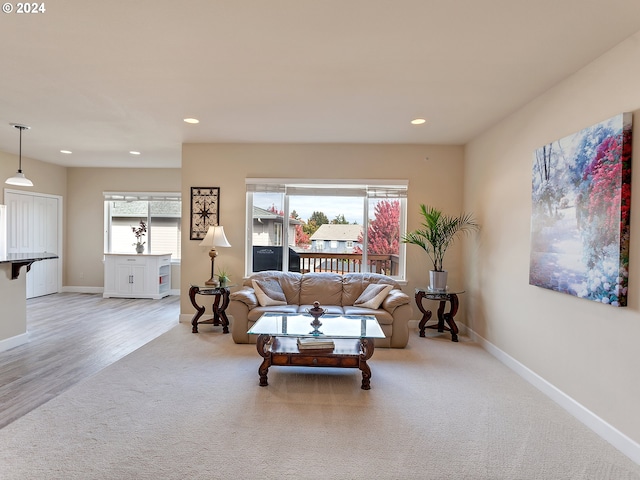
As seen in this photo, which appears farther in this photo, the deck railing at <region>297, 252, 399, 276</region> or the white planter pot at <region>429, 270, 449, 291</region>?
the deck railing at <region>297, 252, 399, 276</region>

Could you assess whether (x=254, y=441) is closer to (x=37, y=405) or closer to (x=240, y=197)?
(x=37, y=405)

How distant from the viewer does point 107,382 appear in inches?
119

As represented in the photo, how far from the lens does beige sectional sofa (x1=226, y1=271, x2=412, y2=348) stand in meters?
4.11

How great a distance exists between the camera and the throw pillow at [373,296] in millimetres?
4316

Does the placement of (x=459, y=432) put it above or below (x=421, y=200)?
below

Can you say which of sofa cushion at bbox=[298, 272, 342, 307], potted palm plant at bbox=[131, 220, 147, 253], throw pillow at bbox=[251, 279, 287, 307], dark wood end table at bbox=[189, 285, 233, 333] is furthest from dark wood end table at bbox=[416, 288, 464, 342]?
potted palm plant at bbox=[131, 220, 147, 253]

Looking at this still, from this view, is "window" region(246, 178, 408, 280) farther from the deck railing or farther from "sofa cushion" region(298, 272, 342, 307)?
"sofa cushion" region(298, 272, 342, 307)

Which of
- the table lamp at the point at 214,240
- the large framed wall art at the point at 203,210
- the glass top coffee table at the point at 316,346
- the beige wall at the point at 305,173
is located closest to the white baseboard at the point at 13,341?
the beige wall at the point at 305,173

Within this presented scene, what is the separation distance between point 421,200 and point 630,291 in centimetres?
306

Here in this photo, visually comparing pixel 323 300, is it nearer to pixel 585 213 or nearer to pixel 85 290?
pixel 585 213

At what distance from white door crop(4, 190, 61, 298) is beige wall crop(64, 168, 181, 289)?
0.84 feet

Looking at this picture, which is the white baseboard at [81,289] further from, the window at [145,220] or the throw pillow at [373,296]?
the throw pillow at [373,296]

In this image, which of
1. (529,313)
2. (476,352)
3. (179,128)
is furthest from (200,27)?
(476,352)

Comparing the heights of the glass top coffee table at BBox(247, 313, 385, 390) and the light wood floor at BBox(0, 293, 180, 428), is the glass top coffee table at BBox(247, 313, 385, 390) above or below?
above
